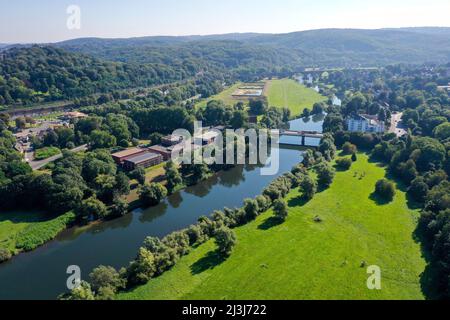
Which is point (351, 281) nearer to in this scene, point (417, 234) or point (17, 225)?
point (417, 234)

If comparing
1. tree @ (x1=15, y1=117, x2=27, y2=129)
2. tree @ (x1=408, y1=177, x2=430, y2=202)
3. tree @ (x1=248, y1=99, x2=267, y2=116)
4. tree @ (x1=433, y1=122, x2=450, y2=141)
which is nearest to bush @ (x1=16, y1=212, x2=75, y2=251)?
tree @ (x1=408, y1=177, x2=430, y2=202)

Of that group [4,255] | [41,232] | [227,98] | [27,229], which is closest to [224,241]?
[41,232]

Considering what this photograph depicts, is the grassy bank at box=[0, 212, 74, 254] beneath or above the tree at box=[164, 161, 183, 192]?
beneath

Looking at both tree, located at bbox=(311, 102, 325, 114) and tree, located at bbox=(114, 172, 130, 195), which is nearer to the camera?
tree, located at bbox=(114, 172, 130, 195)

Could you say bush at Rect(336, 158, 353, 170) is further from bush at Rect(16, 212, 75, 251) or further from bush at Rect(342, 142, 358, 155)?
bush at Rect(16, 212, 75, 251)

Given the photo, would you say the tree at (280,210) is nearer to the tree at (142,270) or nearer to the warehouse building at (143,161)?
the tree at (142,270)
